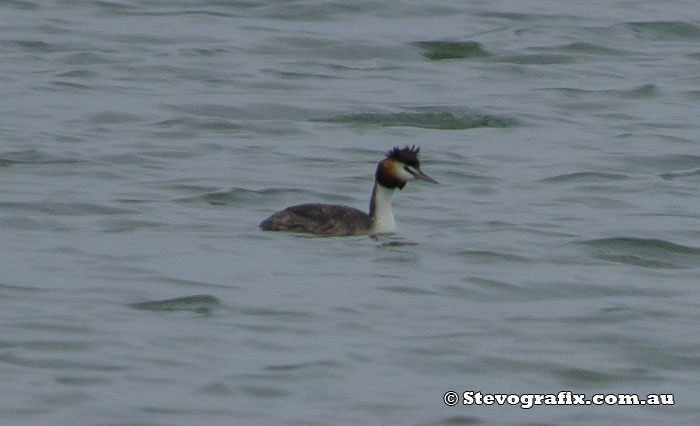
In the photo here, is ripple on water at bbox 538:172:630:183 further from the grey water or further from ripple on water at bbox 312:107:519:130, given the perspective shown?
ripple on water at bbox 312:107:519:130

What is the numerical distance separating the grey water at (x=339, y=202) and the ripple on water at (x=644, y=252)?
0.09 ft

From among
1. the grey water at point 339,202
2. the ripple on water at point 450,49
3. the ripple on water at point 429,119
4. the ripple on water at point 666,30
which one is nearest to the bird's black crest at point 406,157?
the grey water at point 339,202

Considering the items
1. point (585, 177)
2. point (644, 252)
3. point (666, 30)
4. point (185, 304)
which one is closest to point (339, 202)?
point (585, 177)

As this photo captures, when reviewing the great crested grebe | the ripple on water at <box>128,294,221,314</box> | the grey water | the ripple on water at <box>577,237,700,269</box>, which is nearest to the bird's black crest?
the great crested grebe

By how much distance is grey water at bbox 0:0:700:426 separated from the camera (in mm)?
10344

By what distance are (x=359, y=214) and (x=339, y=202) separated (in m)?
1.70

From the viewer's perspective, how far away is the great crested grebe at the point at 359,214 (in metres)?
13.9

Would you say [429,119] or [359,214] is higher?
[359,214]

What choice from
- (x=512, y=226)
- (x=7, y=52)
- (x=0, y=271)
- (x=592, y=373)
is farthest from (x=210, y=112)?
(x=592, y=373)

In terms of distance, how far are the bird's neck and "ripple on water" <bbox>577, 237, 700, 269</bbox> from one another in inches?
53.0

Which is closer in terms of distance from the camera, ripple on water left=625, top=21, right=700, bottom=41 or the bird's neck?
the bird's neck

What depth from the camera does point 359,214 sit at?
1431 centimetres

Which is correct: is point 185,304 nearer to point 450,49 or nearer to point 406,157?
point 406,157

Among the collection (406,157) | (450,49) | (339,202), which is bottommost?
(339,202)
